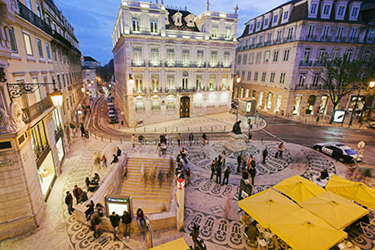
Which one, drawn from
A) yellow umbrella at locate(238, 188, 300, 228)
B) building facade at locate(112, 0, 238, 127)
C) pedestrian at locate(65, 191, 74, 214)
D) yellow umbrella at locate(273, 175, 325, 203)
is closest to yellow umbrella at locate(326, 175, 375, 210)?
yellow umbrella at locate(273, 175, 325, 203)

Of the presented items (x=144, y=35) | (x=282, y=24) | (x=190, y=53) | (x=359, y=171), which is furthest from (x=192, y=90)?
(x=359, y=171)

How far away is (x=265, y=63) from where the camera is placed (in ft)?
128

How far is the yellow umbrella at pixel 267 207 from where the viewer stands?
336 inches

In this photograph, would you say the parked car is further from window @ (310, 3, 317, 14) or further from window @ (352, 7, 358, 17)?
window @ (352, 7, 358, 17)

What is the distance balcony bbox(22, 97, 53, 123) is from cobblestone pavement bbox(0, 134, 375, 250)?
5676 mm

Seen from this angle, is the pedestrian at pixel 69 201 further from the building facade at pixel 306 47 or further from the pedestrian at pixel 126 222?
the building facade at pixel 306 47

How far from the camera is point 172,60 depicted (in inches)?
1206

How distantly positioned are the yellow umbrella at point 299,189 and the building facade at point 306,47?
87.6 ft

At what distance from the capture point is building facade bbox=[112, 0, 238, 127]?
27500 mm

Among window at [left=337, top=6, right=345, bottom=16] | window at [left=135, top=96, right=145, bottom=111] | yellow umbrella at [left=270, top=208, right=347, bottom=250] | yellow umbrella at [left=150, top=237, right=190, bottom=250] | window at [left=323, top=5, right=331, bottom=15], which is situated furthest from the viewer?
window at [left=337, top=6, right=345, bottom=16]

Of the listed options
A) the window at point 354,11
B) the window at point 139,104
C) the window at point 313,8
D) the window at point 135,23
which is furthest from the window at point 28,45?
the window at point 354,11

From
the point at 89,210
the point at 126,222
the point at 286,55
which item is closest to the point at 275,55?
the point at 286,55

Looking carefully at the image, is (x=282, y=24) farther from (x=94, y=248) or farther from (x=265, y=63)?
(x=94, y=248)

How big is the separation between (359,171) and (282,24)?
92.5 feet
